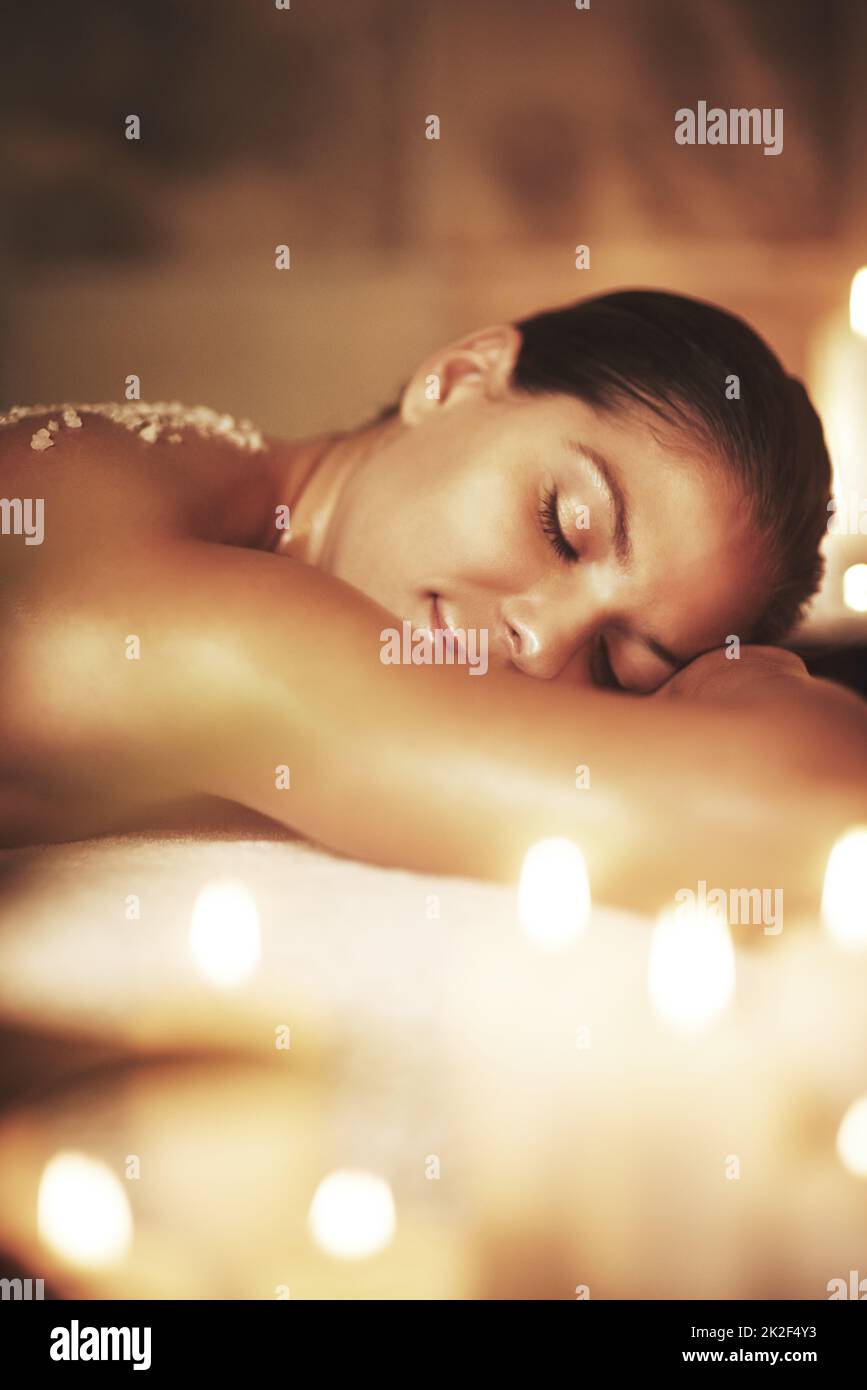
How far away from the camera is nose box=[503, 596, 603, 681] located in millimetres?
585

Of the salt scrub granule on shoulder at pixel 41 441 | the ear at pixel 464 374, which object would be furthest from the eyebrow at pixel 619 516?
the salt scrub granule on shoulder at pixel 41 441

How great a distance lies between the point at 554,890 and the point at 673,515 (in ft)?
0.78

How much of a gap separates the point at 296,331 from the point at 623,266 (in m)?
0.26

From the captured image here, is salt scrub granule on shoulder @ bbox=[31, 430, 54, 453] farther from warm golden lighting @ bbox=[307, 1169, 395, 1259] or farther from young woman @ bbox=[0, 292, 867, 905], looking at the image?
warm golden lighting @ bbox=[307, 1169, 395, 1259]

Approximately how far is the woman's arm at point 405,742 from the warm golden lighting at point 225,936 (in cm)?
5

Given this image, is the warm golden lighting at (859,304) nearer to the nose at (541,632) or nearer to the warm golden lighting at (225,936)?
the nose at (541,632)

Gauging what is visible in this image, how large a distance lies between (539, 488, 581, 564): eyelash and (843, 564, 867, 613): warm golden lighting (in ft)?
0.88

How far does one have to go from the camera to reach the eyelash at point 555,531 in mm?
592

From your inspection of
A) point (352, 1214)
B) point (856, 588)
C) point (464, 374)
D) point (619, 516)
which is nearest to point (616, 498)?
point (619, 516)

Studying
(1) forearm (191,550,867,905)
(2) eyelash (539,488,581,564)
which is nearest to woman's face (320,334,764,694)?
(2) eyelash (539,488,581,564)

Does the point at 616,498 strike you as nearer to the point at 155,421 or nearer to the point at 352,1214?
the point at 155,421

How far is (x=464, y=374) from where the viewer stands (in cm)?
69
